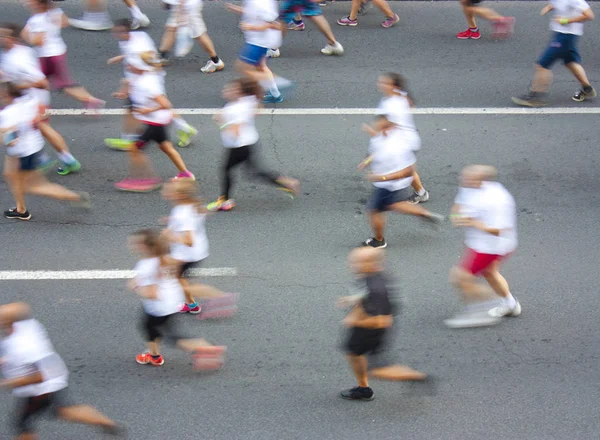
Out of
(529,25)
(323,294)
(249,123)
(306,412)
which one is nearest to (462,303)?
(323,294)

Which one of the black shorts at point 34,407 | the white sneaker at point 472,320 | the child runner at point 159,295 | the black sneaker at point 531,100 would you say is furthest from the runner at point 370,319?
the black sneaker at point 531,100

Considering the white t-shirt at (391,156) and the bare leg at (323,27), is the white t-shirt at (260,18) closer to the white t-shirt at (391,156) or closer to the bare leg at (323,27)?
the bare leg at (323,27)

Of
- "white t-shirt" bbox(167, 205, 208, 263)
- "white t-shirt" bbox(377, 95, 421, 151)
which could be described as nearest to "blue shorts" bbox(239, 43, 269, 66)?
"white t-shirt" bbox(377, 95, 421, 151)

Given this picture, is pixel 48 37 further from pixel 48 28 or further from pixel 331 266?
pixel 331 266

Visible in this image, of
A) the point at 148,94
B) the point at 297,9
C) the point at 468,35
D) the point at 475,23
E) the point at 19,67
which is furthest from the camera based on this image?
the point at 475,23

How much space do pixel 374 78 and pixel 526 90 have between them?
2185 mm

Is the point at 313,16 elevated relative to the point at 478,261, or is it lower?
elevated

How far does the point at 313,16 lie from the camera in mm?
12203

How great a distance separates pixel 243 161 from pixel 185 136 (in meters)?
1.63

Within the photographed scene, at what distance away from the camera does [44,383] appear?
18.6 ft

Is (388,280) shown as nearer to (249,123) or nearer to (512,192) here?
(249,123)

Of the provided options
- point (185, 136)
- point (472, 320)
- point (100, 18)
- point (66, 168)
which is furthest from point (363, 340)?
point (100, 18)

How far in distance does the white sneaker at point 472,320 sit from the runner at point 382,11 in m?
7.26

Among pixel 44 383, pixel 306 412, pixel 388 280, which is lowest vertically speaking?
pixel 306 412
